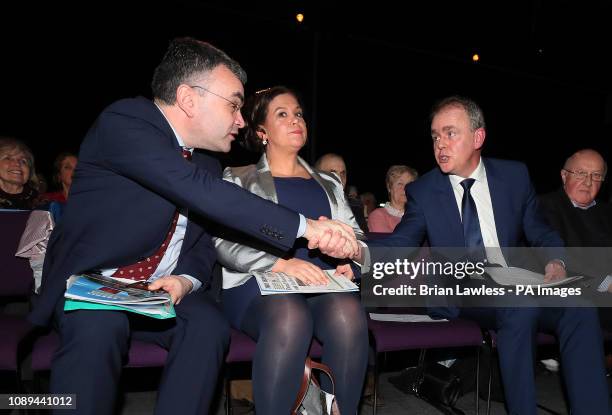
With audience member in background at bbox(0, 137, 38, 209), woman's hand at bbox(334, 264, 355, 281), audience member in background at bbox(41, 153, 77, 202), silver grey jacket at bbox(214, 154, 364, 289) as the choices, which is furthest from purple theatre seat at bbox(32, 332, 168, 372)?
audience member in background at bbox(41, 153, 77, 202)

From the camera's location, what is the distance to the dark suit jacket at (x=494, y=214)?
2443mm

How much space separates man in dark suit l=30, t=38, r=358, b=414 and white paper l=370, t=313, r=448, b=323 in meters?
0.67

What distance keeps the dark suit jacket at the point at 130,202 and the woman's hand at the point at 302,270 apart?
310mm

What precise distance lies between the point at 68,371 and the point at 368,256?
1351mm

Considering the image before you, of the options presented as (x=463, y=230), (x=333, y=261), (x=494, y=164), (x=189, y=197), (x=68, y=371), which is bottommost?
(x=68, y=371)

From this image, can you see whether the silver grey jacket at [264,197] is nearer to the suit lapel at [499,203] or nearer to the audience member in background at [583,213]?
the suit lapel at [499,203]

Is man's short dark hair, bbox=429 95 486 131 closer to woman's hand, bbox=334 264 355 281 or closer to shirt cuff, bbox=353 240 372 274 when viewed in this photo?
shirt cuff, bbox=353 240 372 274

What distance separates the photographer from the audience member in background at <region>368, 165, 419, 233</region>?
4.17 metres

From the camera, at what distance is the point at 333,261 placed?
235cm

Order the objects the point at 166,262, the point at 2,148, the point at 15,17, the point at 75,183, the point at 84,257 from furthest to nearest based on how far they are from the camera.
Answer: the point at 15,17, the point at 2,148, the point at 166,262, the point at 75,183, the point at 84,257

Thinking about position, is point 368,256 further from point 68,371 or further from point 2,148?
point 2,148

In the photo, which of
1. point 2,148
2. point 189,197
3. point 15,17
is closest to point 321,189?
point 189,197

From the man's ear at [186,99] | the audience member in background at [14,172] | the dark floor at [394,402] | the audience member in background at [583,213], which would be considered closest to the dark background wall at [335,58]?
the audience member in background at [14,172]

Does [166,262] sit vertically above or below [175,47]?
below
